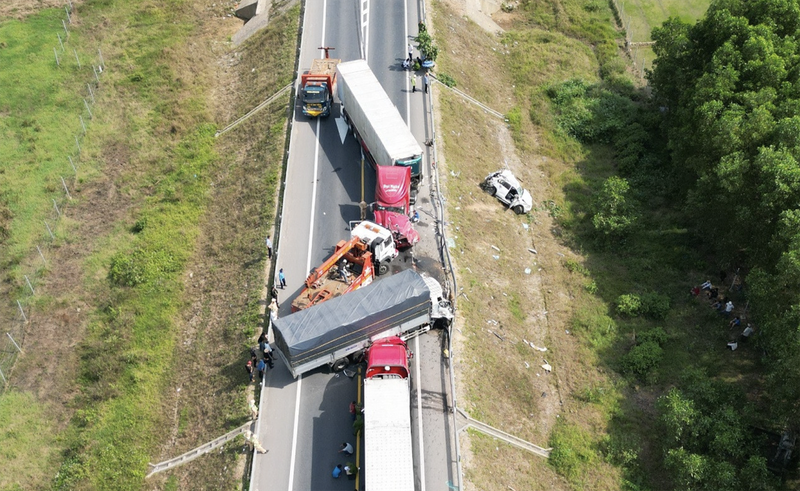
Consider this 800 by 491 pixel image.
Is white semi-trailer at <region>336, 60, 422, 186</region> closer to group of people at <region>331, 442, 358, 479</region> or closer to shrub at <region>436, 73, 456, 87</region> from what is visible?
shrub at <region>436, 73, 456, 87</region>

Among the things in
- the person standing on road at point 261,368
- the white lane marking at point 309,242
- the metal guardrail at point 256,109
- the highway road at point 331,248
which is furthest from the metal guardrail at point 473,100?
the person standing on road at point 261,368

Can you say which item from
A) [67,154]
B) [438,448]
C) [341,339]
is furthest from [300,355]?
[67,154]

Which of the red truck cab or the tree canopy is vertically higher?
the tree canopy

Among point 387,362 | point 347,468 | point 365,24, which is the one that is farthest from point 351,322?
point 365,24

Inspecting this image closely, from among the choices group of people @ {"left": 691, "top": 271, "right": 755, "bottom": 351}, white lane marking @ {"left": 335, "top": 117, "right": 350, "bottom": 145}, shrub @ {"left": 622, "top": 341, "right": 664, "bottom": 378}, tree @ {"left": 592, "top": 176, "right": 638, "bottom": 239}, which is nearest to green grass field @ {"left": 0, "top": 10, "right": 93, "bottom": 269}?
white lane marking @ {"left": 335, "top": 117, "right": 350, "bottom": 145}

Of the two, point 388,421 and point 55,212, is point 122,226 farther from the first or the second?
point 388,421

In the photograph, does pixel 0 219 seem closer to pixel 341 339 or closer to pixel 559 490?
pixel 341 339
